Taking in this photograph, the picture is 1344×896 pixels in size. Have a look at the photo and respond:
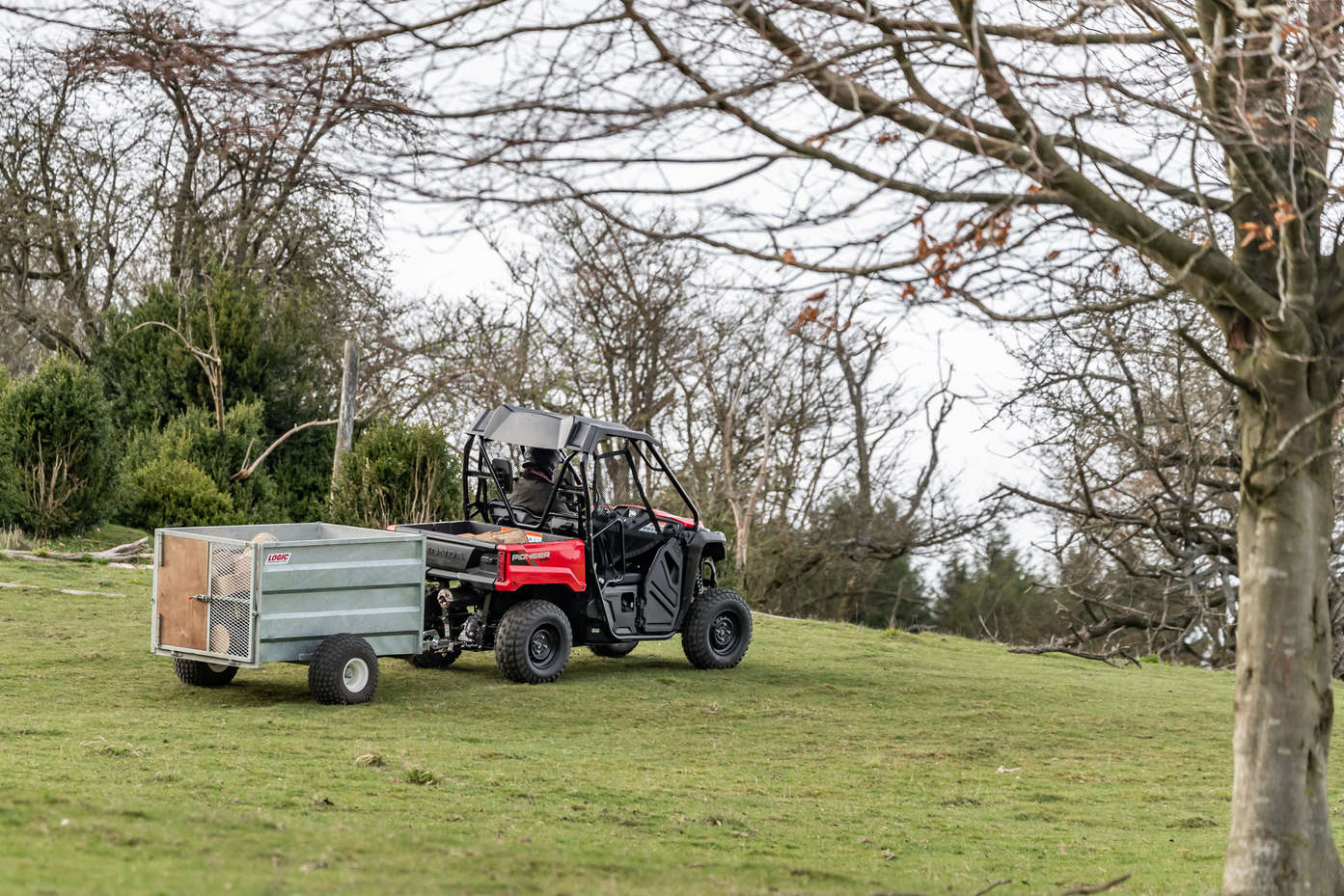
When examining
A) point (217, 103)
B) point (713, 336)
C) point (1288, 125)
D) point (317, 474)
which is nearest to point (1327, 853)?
Answer: point (1288, 125)

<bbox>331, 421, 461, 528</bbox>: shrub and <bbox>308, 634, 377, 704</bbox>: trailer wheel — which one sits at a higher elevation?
<bbox>331, 421, 461, 528</bbox>: shrub

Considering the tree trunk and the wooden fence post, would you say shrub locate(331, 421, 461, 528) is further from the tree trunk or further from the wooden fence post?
the tree trunk

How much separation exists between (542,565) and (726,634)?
8.18ft

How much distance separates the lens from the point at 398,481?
2094cm

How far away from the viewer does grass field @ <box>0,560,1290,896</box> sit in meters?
5.34

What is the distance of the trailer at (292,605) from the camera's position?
973 centimetres

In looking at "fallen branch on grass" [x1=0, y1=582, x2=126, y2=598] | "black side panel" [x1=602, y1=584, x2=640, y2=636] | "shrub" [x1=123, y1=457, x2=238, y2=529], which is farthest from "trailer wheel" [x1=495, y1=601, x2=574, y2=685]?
"shrub" [x1=123, y1=457, x2=238, y2=529]

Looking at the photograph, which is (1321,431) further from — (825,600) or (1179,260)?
(825,600)

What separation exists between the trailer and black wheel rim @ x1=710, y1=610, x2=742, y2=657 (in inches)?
125

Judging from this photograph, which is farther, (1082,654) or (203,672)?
(1082,654)

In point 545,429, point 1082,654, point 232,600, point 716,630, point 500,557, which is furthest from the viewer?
point 1082,654

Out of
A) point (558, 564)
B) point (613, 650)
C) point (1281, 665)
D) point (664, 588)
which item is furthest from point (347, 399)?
point (1281, 665)

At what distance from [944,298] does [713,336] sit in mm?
23653

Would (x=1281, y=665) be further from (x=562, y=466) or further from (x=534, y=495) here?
(x=534, y=495)
